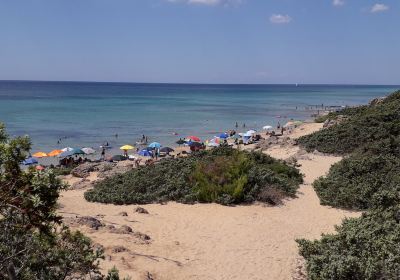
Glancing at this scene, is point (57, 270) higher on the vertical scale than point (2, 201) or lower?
lower

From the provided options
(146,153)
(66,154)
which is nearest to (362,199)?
(146,153)

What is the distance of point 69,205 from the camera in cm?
1449

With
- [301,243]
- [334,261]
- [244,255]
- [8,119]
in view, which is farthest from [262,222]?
[8,119]

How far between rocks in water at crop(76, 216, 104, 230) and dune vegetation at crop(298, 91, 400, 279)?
5221mm

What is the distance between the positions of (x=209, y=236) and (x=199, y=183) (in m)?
4.04

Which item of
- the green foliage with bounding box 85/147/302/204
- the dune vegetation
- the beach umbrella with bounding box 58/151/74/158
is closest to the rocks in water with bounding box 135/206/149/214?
the green foliage with bounding box 85/147/302/204

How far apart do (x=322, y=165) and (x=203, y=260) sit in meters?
13.6

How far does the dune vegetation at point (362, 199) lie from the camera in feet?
25.9

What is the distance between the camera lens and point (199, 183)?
15789 mm

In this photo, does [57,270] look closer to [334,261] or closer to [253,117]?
[334,261]

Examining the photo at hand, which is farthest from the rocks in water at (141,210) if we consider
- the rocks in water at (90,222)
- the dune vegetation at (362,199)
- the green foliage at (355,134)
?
the green foliage at (355,134)

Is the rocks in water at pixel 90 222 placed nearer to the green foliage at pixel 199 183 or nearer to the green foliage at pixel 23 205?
the green foliage at pixel 199 183

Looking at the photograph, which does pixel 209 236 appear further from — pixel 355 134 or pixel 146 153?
pixel 146 153

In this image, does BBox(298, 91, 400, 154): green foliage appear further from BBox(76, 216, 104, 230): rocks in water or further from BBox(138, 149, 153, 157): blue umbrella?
BBox(76, 216, 104, 230): rocks in water
